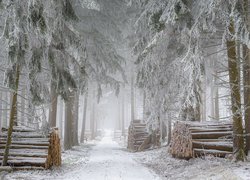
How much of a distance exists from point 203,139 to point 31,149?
621 cm

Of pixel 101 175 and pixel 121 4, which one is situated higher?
pixel 121 4

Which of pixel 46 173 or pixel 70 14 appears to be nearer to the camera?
pixel 46 173

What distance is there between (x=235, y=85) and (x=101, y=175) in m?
4.75

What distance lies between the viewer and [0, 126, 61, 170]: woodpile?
1007 cm

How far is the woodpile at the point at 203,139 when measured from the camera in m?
10.7

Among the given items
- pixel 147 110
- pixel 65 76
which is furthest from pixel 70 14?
pixel 147 110

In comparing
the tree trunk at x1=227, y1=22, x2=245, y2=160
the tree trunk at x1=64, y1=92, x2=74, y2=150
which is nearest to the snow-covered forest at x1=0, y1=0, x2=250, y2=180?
the tree trunk at x1=227, y1=22, x2=245, y2=160

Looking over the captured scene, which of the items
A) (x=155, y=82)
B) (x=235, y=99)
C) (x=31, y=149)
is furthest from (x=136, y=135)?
(x=235, y=99)

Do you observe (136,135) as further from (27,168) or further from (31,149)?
(27,168)

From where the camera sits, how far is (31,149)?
417 inches

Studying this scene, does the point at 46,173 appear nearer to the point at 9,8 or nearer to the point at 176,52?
the point at 9,8

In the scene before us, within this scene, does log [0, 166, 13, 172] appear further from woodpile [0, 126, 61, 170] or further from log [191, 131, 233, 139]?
log [191, 131, 233, 139]

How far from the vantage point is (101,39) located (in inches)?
690

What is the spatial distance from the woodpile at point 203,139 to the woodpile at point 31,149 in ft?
16.2
